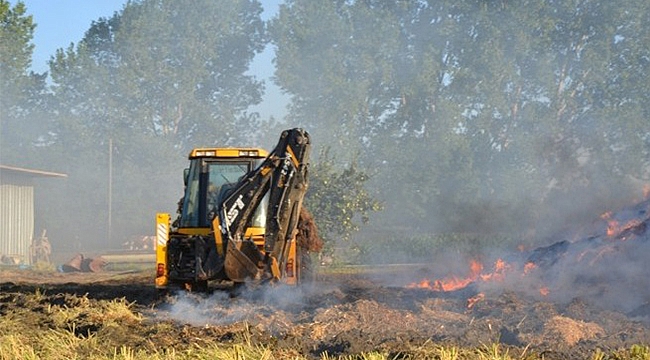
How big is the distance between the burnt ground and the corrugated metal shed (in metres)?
22.0

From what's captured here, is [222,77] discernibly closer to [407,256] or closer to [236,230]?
[407,256]

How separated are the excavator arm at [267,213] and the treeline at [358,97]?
2944 cm

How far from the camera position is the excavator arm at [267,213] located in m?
15.4

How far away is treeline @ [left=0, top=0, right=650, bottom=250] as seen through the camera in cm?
5056

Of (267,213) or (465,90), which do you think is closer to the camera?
(267,213)

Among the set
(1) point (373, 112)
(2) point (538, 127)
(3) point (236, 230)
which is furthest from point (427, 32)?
(3) point (236, 230)

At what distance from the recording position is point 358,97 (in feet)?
187

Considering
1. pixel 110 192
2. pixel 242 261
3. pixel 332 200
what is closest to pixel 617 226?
pixel 242 261

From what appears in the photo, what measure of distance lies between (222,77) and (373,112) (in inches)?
514

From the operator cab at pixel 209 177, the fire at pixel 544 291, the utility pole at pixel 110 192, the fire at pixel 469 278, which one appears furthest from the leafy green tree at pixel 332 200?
the utility pole at pixel 110 192

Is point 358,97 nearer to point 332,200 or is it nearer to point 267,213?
point 332,200

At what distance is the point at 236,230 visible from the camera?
51.1 ft

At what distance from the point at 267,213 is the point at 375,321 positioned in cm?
351

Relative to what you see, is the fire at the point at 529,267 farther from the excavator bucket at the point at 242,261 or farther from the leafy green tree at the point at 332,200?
the leafy green tree at the point at 332,200
